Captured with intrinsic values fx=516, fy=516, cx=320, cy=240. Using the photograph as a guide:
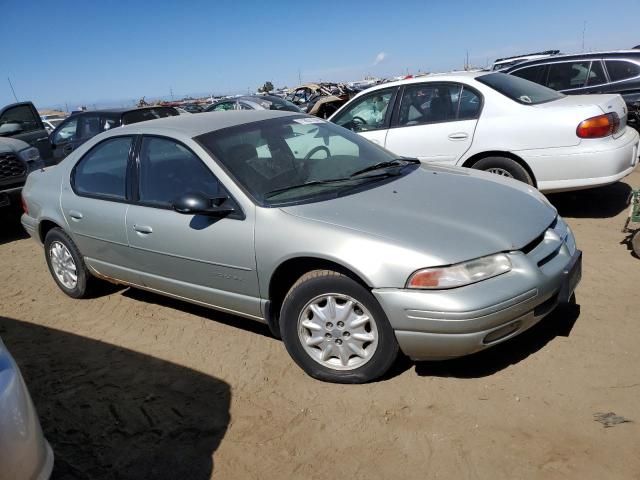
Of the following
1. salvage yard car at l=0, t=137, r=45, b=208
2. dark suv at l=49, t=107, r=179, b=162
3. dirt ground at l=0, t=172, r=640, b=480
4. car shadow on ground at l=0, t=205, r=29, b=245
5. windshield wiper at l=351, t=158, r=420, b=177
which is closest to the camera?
dirt ground at l=0, t=172, r=640, b=480

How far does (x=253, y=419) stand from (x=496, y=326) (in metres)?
1.37

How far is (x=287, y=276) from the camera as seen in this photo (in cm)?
309

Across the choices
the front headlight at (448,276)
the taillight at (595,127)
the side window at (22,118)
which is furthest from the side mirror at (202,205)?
the side window at (22,118)

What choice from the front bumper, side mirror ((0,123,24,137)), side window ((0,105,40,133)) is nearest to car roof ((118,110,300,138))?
the front bumper

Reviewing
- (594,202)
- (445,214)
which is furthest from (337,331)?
(594,202)

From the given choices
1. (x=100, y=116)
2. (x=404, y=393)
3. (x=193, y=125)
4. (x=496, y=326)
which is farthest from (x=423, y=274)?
(x=100, y=116)

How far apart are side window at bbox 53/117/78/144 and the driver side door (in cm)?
521

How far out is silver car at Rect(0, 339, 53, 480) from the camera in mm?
1730

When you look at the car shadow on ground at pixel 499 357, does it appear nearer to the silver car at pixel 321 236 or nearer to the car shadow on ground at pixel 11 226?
the silver car at pixel 321 236

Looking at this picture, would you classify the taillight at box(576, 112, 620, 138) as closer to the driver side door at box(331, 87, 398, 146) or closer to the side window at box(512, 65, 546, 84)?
the driver side door at box(331, 87, 398, 146)

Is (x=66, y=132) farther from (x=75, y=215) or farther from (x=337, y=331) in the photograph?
(x=337, y=331)

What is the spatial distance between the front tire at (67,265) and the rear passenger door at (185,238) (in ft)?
3.01

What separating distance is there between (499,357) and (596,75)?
21.0 ft

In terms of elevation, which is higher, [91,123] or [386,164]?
[386,164]
